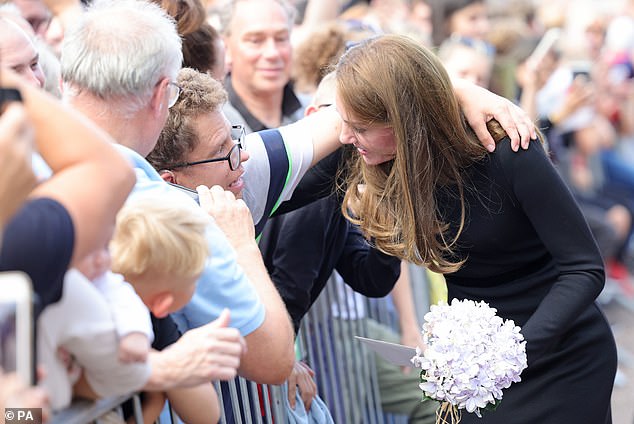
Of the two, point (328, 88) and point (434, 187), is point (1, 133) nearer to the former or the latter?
point (434, 187)

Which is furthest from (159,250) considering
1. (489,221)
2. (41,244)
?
(489,221)

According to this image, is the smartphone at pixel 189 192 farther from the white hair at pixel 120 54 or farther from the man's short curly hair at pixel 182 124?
the white hair at pixel 120 54

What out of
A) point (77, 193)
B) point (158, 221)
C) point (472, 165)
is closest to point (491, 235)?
point (472, 165)

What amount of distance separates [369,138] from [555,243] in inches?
26.2

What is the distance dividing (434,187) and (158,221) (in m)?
1.25

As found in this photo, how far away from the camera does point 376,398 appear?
480 centimetres

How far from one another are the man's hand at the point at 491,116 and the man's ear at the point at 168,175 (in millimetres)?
947

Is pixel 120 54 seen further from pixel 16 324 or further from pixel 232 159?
pixel 16 324

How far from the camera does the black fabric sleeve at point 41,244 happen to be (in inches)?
63.3

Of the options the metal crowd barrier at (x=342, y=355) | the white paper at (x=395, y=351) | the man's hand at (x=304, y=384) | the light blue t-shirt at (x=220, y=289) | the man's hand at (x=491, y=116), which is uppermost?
the man's hand at (x=491, y=116)

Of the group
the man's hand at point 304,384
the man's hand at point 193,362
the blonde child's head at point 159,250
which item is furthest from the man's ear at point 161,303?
the man's hand at point 304,384

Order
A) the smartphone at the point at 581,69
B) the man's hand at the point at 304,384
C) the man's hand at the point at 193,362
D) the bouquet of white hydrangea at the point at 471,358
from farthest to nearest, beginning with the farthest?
the smartphone at the point at 581,69 < the man's hand at the point at 304,384 < the bouquet of white hydrangea at the point at 471,358 < the man's hand at the point at 193,362

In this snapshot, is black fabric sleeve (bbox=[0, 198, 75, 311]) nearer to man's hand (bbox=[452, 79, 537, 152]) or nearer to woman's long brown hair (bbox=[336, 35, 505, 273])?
woman's long brown hair (bbox=[336, 35, 505, 273])

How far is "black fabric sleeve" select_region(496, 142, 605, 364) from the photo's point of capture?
9.47 feet
